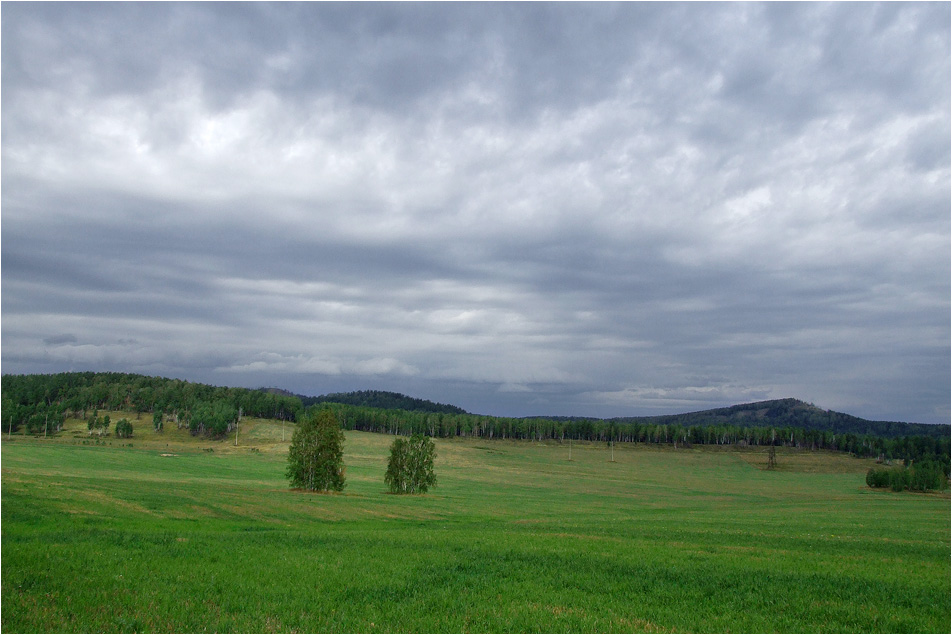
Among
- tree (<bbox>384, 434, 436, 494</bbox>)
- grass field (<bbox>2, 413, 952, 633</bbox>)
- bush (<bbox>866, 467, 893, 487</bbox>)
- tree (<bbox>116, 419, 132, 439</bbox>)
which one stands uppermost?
grass field (<bbox>2, 413, 952, 633</bbox>)

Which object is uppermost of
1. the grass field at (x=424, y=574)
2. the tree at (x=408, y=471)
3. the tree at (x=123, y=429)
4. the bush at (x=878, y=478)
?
→ the grass field at (x=424, y=574)

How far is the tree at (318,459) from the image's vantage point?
6550cm

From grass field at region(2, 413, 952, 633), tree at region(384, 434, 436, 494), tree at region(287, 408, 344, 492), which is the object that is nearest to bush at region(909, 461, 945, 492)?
grass field at region(2, 413, 952, 633)

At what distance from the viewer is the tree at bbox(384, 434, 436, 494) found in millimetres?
73375

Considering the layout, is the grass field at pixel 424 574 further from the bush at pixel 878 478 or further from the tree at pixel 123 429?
the tree at pixel 123 429

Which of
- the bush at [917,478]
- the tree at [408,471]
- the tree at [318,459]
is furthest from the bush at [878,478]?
the tree at [318,459]

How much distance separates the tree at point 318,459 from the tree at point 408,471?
8.72 meters

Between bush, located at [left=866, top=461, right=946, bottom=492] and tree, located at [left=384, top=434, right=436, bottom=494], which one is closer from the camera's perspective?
tree, located at [left=384, top=434, right=436, bottom=494]

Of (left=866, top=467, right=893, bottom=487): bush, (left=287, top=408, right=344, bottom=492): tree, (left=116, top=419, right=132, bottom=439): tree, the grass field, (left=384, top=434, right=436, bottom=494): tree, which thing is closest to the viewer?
the grass field

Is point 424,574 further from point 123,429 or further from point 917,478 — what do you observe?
point 123,429

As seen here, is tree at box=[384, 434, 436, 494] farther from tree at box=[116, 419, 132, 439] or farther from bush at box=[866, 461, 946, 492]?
tree at box=[116, 419, 132, 439]

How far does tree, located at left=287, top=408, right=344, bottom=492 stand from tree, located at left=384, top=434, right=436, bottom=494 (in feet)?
28.6

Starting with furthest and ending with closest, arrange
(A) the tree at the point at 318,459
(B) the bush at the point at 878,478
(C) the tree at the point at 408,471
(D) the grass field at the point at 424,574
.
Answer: (B) the bush at the point at 878,478 < (C) the tree at the point at 408,471 < (A) the tree at the point at 318,459 < (D) the grass field at the point at 424,574

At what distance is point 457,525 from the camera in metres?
37.3
